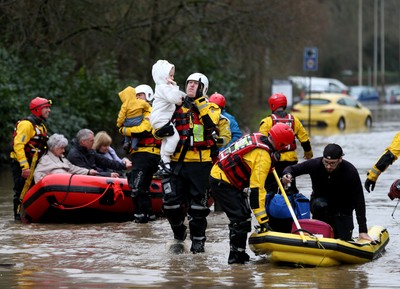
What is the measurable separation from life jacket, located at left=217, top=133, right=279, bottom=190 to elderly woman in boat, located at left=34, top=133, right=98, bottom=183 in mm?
4210

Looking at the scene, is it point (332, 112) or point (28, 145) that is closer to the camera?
point (28, 145)

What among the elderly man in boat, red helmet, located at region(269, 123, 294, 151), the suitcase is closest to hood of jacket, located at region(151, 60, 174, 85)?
the elderly man in boat

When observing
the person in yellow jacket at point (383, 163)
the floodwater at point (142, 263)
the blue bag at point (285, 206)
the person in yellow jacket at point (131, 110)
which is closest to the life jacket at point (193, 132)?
the blue bag at point (285, 206)

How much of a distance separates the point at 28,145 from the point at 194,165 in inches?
145

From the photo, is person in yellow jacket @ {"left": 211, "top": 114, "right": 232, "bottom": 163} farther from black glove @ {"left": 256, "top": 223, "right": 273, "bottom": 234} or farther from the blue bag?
black glove @ {"left": 256, "top": 223, "right": 273, "bottom": 234}

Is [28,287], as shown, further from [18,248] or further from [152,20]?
[152,20]

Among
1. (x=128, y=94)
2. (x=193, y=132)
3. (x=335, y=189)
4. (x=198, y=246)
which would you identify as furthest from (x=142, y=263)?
(x=128, y=94)

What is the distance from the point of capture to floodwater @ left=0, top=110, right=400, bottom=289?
9.63m

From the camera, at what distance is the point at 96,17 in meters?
27.0

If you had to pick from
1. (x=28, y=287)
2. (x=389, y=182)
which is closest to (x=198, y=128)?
(x=28, y=287)

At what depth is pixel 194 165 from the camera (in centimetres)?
1150

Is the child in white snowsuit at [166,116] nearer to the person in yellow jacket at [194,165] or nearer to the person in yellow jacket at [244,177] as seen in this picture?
the person in yellow jacket at [194,165]

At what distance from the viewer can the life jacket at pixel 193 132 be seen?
11.5m

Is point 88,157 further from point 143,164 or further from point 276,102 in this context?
Result: point 276,102
